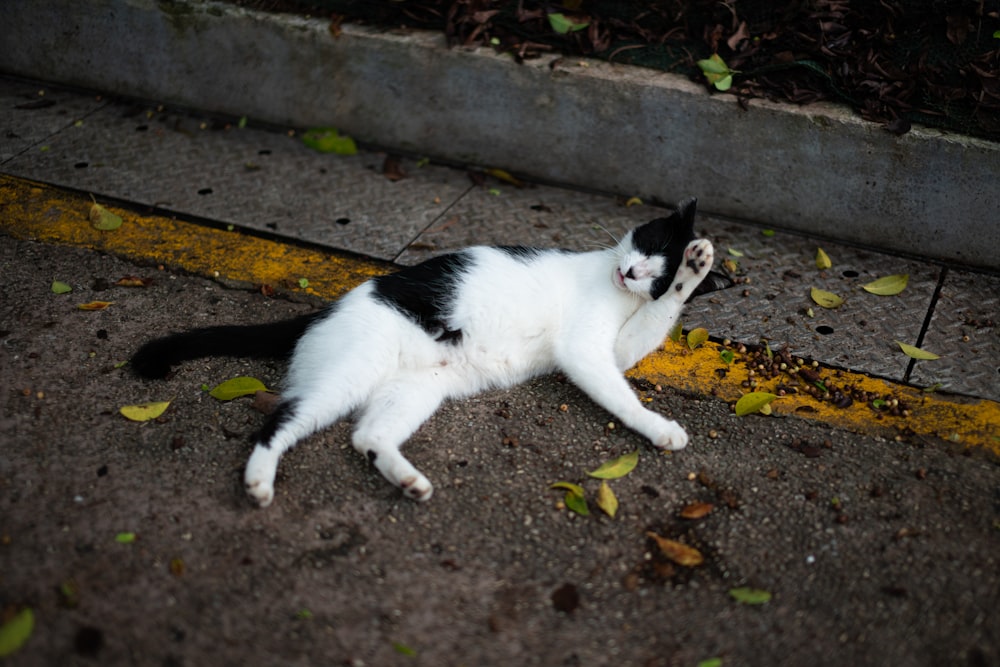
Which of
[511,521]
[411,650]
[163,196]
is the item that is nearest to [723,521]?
[511,521]

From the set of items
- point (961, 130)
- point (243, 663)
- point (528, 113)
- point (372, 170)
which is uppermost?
point (961, 130)

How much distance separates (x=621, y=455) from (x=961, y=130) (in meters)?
2.10

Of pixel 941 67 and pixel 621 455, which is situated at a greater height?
pixel 941 67

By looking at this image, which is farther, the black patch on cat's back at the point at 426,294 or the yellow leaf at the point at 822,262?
the yellow leaf at the point at 822,262

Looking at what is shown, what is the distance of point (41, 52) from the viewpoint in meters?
4.68

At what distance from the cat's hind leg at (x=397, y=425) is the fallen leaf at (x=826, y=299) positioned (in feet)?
5.42

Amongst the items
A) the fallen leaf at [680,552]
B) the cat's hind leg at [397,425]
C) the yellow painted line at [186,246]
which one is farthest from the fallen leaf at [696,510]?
the yellow painted line at [186,246]

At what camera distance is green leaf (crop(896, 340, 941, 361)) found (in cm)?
317

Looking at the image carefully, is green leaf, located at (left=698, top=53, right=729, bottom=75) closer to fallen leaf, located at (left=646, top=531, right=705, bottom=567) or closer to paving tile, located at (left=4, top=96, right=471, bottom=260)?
paving tile, located at (left=4, top=96, right=471, bottom=260)

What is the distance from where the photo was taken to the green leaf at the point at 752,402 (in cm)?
295

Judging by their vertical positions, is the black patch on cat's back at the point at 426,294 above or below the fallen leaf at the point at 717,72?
below

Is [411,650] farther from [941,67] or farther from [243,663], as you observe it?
[941,67]

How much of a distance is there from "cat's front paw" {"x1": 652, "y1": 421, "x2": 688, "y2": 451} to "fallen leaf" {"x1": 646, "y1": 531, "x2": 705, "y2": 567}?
15.2 inches

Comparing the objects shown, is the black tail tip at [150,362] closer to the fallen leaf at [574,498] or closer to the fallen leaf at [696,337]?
the fallen leaf at [574,498]
